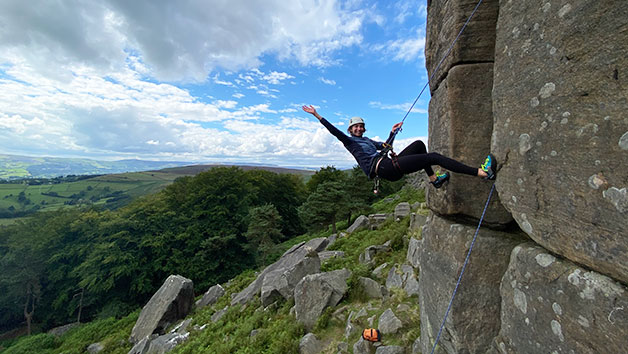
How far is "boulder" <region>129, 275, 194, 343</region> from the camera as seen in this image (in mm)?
16391

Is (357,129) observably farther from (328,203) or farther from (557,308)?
(328,203)

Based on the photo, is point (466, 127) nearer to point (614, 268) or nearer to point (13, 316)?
point (614, 268)

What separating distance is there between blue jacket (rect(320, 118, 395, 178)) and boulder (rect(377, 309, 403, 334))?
380 centimetres

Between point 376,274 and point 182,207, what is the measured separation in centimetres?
3255

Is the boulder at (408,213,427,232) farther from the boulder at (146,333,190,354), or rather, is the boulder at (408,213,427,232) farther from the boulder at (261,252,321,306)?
the boulder at (146,333,190,354)

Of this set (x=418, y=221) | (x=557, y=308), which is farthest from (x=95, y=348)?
(x=557, y=308)

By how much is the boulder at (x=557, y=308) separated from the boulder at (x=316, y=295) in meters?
6.16

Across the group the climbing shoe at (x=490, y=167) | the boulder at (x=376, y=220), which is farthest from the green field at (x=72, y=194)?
the climbing shoe at (x=490, y=167)

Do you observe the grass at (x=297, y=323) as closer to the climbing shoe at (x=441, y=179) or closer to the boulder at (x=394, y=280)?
the boulder at (x=394, y=280)

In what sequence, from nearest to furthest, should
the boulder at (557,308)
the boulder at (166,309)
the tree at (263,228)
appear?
1. the boulder at (557,308)
2. the boulder at (166,309)
3. the tree at (263,228)

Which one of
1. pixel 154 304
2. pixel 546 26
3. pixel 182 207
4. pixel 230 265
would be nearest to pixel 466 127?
pixel 546 26

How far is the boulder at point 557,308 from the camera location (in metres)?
2.07

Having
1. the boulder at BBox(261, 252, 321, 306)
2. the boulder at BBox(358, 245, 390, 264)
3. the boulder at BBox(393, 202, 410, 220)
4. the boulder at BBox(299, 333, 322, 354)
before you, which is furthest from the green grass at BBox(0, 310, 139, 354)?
the boulder at BBox(393, 202, 410, 220)

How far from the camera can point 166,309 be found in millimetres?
16688
